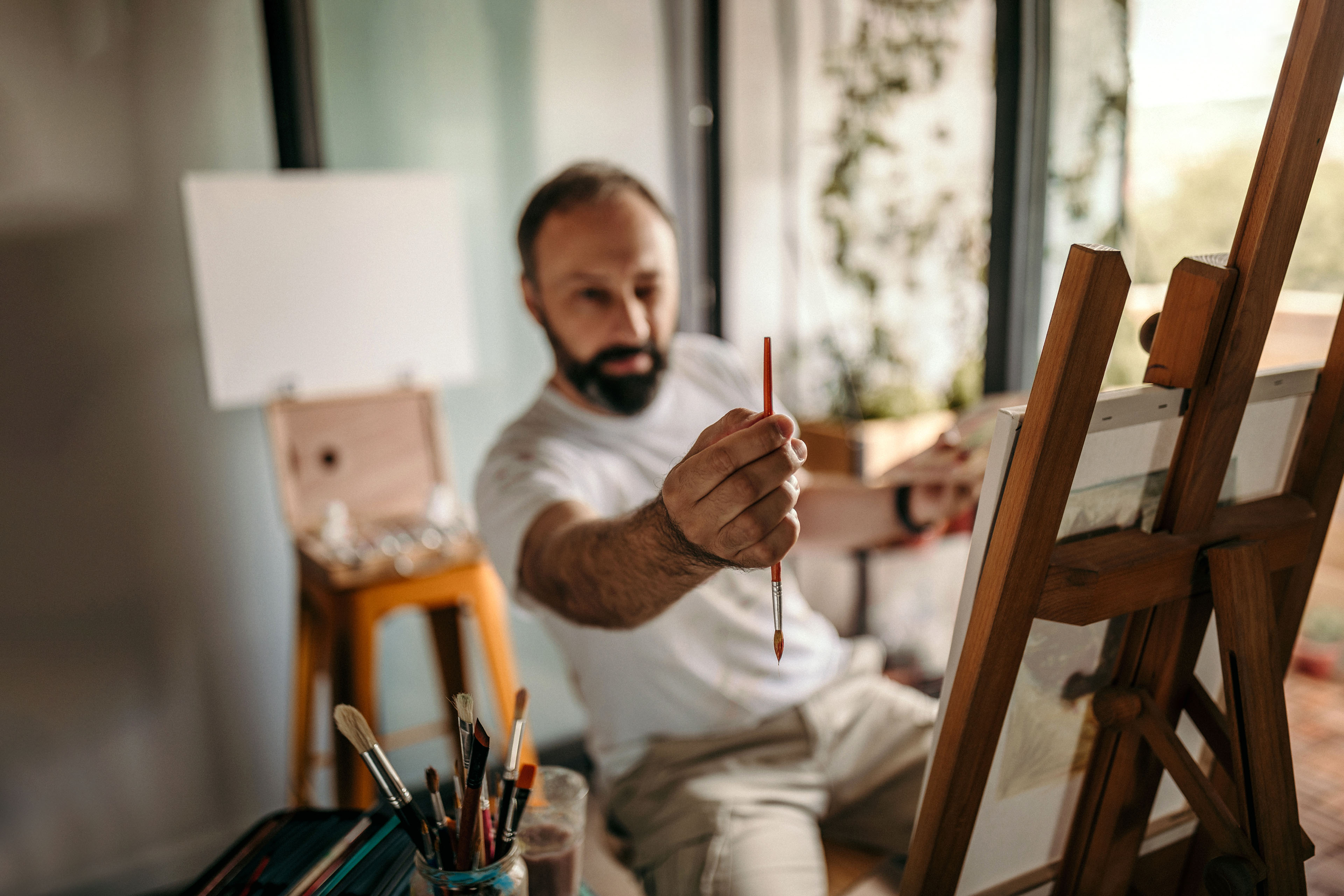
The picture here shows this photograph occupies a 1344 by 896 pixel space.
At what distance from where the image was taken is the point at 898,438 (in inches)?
87.8

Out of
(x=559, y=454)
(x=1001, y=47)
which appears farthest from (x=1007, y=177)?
(x=559, y=454)

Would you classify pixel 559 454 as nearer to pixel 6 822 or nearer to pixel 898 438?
pixel 898 438

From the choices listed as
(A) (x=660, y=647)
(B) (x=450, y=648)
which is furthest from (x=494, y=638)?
(A) (x=660, y=647)

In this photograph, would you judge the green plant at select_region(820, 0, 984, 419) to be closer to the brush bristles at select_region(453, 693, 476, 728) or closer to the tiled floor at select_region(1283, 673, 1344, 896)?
the tiled floor at select_region(1283, 673, 1344, 896)

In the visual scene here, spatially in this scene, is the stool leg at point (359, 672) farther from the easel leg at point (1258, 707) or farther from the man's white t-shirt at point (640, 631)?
the easel leg at point (1258, 707)

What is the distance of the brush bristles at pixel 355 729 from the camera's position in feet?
2.17

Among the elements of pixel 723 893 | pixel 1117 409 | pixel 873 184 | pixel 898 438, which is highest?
pixel 873 184

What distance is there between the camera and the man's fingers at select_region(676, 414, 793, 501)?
0.66m

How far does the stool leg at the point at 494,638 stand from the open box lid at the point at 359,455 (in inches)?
9.4

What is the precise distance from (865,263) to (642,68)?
751 mm

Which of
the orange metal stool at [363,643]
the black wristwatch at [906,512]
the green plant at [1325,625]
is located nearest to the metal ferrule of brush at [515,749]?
the black wristwatch at [906,512]

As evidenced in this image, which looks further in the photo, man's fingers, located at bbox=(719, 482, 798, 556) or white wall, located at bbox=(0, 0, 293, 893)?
white wall, located at bbox=(0, 0, 293, 893)

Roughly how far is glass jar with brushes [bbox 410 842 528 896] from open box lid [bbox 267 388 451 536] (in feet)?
4.10

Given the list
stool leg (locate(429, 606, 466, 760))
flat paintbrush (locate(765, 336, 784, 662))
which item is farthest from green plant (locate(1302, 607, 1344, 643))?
flat paintbrush (locate(765, 336, 784, 662))
